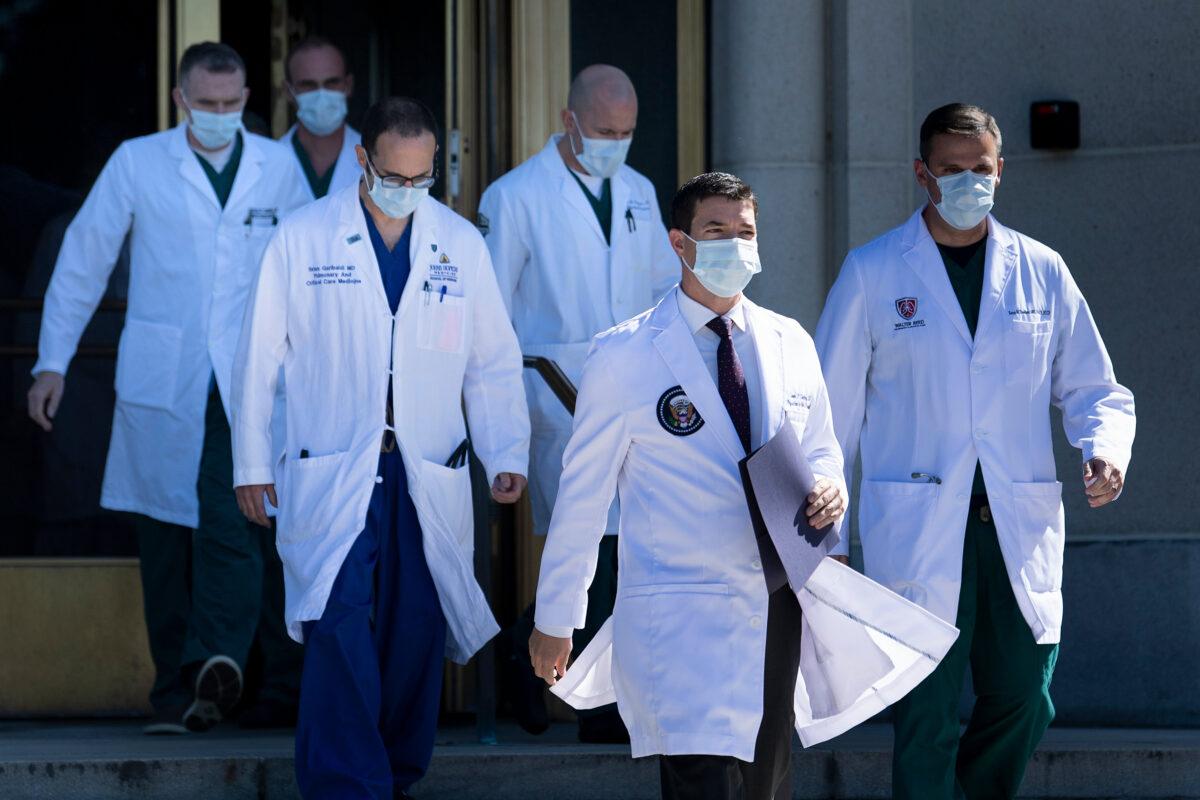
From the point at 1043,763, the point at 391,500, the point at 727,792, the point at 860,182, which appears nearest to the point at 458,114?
the point at 860,182

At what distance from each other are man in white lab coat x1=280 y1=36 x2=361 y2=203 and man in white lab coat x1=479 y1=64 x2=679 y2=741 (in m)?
0.68

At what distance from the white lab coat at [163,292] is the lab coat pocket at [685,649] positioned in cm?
286

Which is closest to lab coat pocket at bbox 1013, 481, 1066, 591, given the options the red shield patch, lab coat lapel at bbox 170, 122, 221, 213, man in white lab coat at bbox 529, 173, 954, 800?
the red shield patch

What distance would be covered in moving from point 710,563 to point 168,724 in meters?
2.97

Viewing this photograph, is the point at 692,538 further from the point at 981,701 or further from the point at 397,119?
the point at 397,119

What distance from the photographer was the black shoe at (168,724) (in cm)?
752

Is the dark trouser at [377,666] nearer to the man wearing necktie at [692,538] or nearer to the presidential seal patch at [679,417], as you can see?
the man wearing necktie at [692,538]

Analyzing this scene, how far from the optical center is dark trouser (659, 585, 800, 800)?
519 cm

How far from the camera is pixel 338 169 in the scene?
8070 mm

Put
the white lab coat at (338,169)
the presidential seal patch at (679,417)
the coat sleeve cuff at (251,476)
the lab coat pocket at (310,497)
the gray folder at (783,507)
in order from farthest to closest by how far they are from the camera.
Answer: the white lab coat at (338,169) → the coat sleeve cuff at (251,476) → the lab coat pocket at (310,497) → the presidential seal patch at (679,417) → the gray folder at (783,507)

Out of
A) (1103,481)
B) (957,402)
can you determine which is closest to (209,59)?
(957,402)

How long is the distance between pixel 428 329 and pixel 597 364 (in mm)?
1460

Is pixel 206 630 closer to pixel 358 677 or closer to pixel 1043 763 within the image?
pixel 358 677

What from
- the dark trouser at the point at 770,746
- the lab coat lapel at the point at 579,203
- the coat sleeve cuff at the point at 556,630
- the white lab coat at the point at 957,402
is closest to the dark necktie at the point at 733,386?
the dark trouser at the point at 770,746
